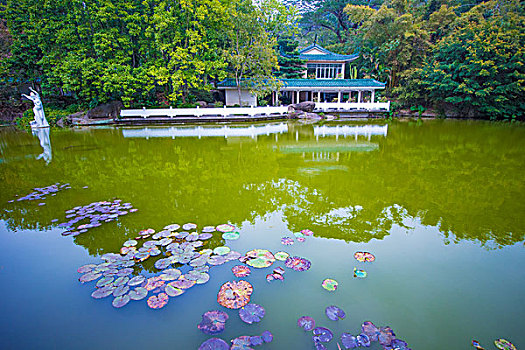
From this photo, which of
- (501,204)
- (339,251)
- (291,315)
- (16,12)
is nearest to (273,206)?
(339,251)

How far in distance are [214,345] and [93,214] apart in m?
2.85

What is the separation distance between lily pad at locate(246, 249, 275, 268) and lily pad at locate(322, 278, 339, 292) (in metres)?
0.53

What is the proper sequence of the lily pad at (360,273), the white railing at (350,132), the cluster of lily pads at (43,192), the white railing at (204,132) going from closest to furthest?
the lily pad at (360,273)
the cluster of lily pads at (43,192)
the white railing at (350,132)
the white railing at (204,132)

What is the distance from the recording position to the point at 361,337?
1685 mm

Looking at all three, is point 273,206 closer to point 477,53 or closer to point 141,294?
point 141,294

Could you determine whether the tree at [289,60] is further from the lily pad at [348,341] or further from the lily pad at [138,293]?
the lily pad at [348,341]

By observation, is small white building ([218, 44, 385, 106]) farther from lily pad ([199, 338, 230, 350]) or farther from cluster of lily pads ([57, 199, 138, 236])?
lily pad ([199, 338, 230, 350])

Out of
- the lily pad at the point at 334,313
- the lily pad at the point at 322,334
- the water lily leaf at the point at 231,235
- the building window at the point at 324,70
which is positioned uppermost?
the building window at the point at 324,70

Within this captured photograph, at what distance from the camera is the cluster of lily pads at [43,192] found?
14.1 ft

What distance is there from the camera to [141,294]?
2.06m

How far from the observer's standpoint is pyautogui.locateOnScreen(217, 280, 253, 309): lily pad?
6.51 feet

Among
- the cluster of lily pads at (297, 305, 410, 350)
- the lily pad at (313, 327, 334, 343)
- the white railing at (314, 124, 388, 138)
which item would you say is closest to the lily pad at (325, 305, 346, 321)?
the cluster of lily pads at (297, 305, 410, 350)

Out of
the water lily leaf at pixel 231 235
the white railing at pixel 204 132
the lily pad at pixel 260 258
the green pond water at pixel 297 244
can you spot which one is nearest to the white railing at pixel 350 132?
the white railing at pixel 204 132

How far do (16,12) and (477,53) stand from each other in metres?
28.8
